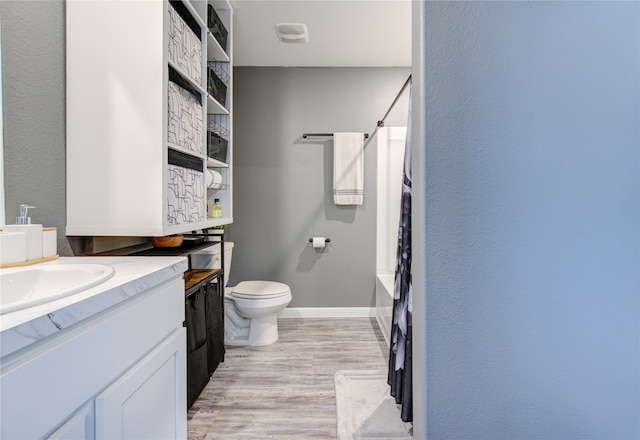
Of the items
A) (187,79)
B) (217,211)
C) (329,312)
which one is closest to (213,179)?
(217,211)

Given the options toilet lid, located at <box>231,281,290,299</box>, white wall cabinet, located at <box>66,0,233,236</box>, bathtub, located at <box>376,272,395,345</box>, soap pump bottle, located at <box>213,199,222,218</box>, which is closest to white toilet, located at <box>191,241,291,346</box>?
toilet lid, located at <box>231,281,290,299</box>

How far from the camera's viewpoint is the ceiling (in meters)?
2.26

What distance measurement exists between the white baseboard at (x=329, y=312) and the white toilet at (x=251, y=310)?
553 mm

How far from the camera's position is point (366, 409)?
169 centimetres

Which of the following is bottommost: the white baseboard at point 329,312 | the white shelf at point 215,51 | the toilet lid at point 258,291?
the white baseboard at point 329,312

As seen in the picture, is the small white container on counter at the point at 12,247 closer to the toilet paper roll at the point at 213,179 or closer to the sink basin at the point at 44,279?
the sink basin at the point at 44,279

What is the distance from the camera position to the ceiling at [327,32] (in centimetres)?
226

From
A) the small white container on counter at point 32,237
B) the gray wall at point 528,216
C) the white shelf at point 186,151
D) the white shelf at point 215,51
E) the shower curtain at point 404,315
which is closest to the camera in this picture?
the gray wall at point 528,216

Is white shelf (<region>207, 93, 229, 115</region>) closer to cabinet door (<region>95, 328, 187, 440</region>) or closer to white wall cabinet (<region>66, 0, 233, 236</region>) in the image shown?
white wall cabinet (<region>66, 0, 233, 236</region>)

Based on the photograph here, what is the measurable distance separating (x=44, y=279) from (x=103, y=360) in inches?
16.5

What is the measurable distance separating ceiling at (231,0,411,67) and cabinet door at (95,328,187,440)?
2.17 meters

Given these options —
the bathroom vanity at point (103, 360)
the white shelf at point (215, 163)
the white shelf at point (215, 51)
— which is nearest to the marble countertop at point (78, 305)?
the bathroom vanity at point (103, 360)

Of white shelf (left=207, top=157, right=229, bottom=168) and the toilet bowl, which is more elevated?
white shelf (left=207, top=157, right=229, bottom=168)

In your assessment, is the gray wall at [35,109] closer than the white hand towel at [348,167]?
Yes
